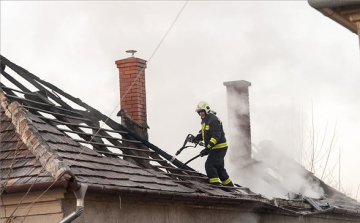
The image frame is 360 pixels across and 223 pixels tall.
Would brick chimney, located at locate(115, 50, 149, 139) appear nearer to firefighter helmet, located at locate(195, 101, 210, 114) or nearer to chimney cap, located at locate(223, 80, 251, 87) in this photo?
firefighter helmet, located at locate(195, 101, 210, 114)

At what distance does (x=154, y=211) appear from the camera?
1353 cm

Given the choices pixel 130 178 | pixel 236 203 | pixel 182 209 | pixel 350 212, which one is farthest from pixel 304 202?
pixel 130 178

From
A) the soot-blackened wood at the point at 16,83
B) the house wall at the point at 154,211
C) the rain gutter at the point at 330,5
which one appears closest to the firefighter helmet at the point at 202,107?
the house wall at the point at 154,211

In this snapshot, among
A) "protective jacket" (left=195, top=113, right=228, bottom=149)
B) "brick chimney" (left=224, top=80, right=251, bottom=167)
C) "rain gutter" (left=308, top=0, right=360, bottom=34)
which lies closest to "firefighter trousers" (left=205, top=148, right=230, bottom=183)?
"protective jacket" (left=195, top=113, right=228, bottom=149)

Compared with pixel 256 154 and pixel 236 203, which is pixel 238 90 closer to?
pixel 256 154

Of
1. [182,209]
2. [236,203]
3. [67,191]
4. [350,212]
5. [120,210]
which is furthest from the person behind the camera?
[350,212]

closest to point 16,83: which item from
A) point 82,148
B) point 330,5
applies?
point 82,148

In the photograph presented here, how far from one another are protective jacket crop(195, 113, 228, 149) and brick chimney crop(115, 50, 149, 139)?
1992mm

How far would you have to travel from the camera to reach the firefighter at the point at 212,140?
1595cm

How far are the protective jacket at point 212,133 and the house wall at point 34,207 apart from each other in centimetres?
483

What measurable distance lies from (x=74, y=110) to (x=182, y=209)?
8.79 ft

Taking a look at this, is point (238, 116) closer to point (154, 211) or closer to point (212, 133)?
point (212, 133)

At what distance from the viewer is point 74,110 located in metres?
15.5

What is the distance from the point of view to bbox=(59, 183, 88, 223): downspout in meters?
11.2
